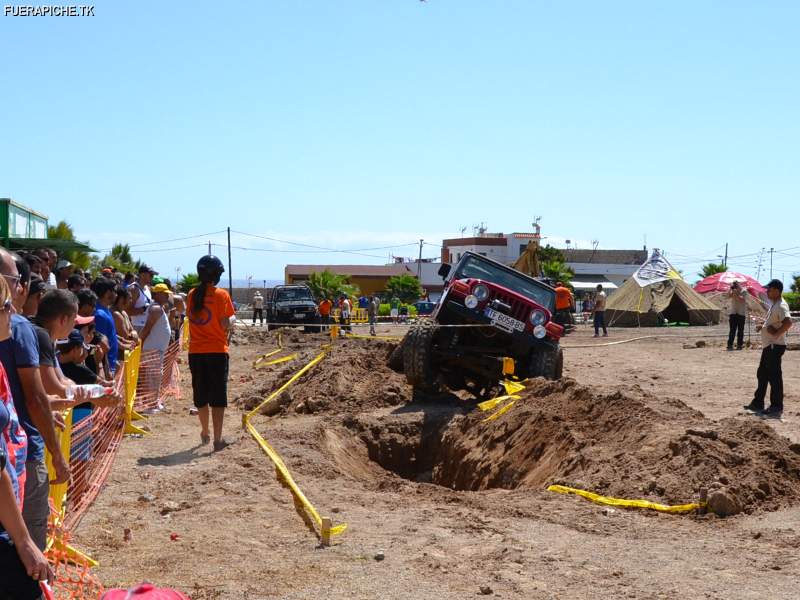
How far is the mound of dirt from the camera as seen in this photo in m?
12.1

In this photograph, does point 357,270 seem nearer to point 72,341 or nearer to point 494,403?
point 494,403

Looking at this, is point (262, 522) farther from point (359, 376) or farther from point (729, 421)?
point (359, 376)

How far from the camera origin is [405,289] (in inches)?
2530

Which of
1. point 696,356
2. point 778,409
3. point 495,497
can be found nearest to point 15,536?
point 495,497

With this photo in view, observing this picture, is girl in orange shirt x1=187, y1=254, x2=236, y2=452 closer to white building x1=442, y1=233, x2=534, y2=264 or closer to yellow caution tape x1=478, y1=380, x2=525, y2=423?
yellow caution tape x1=478, y1=380, x2=525, y2=423

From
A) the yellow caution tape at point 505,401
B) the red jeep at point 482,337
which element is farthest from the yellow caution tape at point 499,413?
the red jeep at point 482,337

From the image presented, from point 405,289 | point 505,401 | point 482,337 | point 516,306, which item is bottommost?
point 505,401

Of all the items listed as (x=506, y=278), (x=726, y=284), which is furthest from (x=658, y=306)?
(x=506, y=278)

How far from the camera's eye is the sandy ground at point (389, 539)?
511cm

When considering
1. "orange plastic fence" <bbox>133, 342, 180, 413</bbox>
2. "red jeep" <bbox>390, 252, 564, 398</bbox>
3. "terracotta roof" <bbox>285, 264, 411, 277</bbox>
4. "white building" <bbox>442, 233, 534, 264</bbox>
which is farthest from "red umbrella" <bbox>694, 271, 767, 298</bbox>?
"terracotta roof" <bbox>285, 264, 411, 277</bbox>

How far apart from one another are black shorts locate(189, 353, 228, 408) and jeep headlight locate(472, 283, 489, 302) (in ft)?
13.1

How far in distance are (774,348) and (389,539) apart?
787 centimetres

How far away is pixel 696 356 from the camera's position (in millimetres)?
20703

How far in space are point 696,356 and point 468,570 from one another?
54.7 ft
